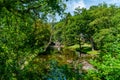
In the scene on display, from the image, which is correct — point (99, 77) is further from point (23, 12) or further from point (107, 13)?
point (107, 13)

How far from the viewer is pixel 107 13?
311 feet

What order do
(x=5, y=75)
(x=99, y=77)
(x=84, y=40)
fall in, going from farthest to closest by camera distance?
(x=84, y=40)
(x=99, y=77)
(x=5, y=75)

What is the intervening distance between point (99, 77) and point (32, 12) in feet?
20.6

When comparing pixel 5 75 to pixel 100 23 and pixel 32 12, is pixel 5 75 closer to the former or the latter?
pixel 32 12

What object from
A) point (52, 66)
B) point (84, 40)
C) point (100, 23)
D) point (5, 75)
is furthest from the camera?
point (84, 40)

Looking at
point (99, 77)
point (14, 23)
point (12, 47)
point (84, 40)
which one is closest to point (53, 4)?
point (14, 23)

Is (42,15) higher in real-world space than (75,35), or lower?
higher

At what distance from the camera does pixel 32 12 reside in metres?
14.1

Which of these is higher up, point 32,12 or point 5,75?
point 32,12

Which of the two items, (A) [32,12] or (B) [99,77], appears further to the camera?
(B) [99,77]

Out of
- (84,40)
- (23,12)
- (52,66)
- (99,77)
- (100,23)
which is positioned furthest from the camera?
(84,40)

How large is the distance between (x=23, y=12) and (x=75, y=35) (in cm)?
8017

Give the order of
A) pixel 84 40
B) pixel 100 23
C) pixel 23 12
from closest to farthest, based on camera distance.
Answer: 1. pixel 23 12
2. pixel 100 23
3. pixel 84 40

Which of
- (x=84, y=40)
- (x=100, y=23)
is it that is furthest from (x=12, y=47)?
(x=84, y=40)
